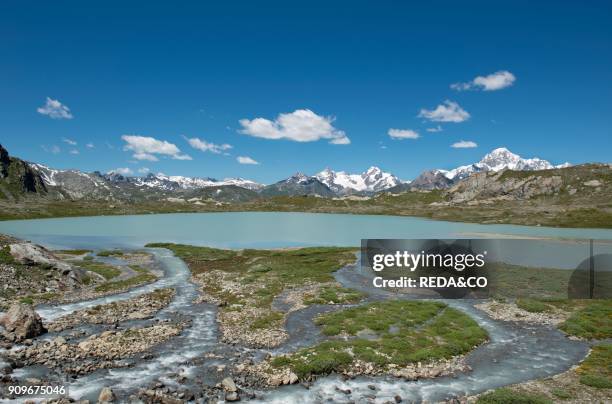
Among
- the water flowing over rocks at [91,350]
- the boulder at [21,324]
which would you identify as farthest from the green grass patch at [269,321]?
the boulder at [21,324]

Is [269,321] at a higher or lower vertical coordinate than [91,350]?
lower

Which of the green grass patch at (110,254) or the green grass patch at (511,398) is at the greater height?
the green grass patch at (110,254)

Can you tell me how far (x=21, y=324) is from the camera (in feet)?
108

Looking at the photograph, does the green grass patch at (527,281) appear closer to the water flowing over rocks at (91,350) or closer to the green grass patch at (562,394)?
the green grass patch at (562,394)

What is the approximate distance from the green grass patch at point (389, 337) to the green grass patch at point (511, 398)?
648 centimetres

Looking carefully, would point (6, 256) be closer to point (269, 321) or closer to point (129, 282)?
point (129, 282)

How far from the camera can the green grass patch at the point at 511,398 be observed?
23484 millimetres

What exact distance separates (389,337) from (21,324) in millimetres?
30790

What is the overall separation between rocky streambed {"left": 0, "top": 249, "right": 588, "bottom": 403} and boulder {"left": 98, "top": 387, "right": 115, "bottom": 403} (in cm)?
8

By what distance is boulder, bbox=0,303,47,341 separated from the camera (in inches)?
1262

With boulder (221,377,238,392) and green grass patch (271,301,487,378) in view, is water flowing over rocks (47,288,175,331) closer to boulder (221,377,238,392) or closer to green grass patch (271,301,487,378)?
boulder (221,377,238,392)

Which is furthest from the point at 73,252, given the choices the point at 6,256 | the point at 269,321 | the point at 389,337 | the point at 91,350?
the point at 389,337

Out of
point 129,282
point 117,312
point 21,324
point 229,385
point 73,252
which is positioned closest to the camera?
point 229,385

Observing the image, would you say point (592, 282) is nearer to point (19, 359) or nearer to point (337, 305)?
point (337, 305)
